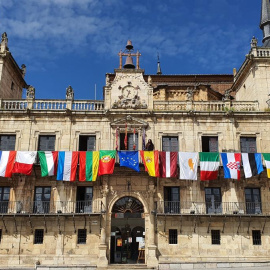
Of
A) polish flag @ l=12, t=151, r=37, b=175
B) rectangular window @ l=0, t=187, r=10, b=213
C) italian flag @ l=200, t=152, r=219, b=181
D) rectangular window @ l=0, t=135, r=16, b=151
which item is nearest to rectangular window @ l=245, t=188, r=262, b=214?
italian flag @ l=200, t=152, r=219, b=181

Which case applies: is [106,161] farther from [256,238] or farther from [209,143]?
[256,238]

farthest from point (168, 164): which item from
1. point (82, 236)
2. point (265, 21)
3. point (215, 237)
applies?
point (265, 21)

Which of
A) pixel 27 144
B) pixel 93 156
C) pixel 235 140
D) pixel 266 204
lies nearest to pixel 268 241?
pixel 266 204

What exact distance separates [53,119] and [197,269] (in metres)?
15.9

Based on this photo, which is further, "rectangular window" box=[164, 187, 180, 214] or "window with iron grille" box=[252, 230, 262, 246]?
"rectangular window" box=[164, 187, 180, 214]

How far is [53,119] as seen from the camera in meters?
30.3

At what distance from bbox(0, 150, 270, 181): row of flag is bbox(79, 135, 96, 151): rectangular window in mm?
1737

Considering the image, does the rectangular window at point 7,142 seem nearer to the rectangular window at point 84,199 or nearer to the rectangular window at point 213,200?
the rectangular window at point 84,199

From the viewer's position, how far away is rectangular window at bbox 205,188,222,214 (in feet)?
93.3

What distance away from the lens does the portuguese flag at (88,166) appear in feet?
91.0

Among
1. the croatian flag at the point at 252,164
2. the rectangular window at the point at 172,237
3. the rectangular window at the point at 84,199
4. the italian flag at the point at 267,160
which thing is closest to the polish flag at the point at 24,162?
the rectangular window at the point at 84,199

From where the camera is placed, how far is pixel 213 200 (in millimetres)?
28750

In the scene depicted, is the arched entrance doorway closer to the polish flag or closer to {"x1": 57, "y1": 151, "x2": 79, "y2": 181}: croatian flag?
{"x1": 57, "y1": 151, "x2": 79, "y2": 181}: croatian flag

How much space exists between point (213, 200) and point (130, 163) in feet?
23.4
